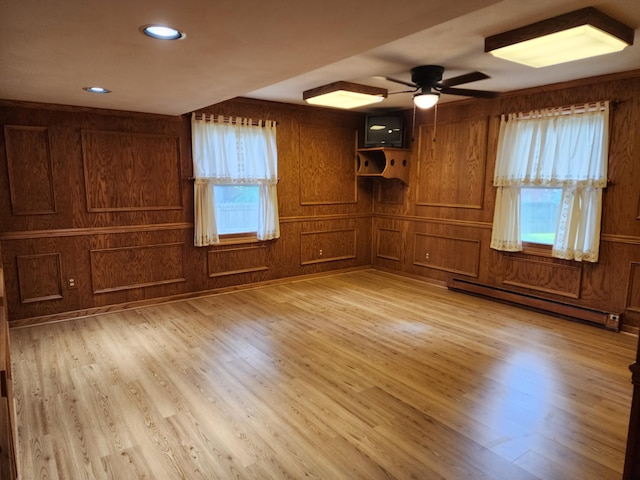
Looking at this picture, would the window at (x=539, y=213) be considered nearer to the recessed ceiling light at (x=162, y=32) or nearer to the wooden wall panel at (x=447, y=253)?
the wooden wall panel at (x=447, y=253)

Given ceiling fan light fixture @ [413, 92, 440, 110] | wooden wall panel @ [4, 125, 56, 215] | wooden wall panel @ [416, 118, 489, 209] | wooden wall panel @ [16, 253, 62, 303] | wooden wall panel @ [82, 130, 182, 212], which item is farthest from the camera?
wooden wall panel @ [416, 118, 489, 209]

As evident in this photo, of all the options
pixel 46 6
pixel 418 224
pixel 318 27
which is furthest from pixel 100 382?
pixel 418 224

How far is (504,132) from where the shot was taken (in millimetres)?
4750

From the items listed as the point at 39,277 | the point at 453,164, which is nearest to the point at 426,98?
the point at 453,164

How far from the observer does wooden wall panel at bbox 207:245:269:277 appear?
16.9ft

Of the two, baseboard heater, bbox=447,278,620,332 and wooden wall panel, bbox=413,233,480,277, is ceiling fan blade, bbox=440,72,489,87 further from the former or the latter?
baseboard heater, bbox=447,278,620,332

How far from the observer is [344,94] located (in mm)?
4176

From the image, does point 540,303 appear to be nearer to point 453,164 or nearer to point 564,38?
point 453,164

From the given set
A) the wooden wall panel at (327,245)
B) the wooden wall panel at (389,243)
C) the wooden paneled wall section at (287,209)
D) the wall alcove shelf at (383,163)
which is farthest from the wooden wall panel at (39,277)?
the wooden wall panel at (389,243)

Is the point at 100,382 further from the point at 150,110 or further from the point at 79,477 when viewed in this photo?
the point at 150,110

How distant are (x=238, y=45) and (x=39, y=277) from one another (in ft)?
11.1

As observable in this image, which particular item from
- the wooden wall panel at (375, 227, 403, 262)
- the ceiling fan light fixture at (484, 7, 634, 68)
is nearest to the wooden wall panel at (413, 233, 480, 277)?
the wooden wall panel at (375, 227, 403, 262)

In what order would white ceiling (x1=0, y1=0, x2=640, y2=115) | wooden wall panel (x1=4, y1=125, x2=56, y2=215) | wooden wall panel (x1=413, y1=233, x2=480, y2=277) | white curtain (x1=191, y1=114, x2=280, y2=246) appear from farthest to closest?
1. wooden wall panel (x1=413, y1=233, x2=480, y2=277)
2. white curtain (x1=191, y1=114, x2=280, y2=246)
3. wooden wall panel (x1=4, y1=125, x2=56, y2=215)
4. white ceiling (x1=0, y1=0, x2=640, y2=115)

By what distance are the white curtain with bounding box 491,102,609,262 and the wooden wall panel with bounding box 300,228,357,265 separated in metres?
2.27
